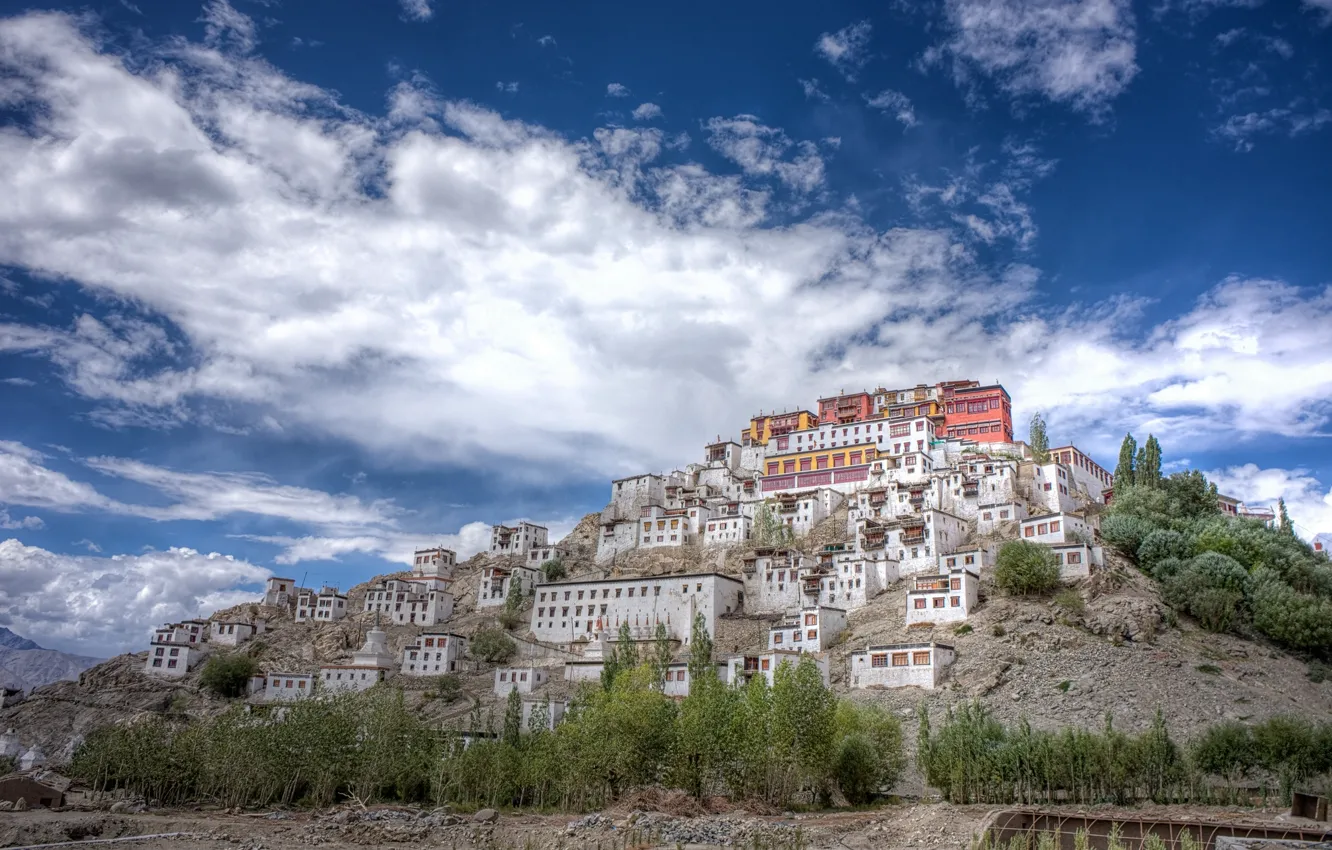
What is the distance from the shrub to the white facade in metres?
3.28

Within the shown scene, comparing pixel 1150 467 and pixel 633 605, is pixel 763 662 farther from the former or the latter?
pixel 1150 467

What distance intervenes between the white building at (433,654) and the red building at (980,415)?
47.2 m

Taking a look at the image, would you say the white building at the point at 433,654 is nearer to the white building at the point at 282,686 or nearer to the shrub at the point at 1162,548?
the white building at the point at 282,686

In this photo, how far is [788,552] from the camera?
74562mm

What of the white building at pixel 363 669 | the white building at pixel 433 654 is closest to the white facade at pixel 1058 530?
the white building at pixel 433 654

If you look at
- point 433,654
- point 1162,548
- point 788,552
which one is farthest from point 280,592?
point 1162,548

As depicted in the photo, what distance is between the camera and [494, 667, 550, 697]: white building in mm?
65562

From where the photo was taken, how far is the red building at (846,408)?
92.3 m

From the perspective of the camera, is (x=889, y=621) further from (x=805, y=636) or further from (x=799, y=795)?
(x=799, y=795)

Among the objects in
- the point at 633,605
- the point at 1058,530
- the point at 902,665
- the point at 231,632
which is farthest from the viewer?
the point at 231,632

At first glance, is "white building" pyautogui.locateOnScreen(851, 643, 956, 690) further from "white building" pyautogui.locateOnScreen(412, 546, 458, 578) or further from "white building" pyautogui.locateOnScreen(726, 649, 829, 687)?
"white building" pyautogui.locateOnScreen(412, 546, 458, 578)

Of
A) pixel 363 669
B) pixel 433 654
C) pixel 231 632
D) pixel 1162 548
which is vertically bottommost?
pixel 363 669

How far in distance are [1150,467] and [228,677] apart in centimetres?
7410

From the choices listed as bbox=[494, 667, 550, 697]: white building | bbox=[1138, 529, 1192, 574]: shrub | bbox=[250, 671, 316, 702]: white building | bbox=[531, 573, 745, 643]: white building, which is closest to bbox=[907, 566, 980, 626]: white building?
bbox=[1138, 529, 1192, 574]: shrub
